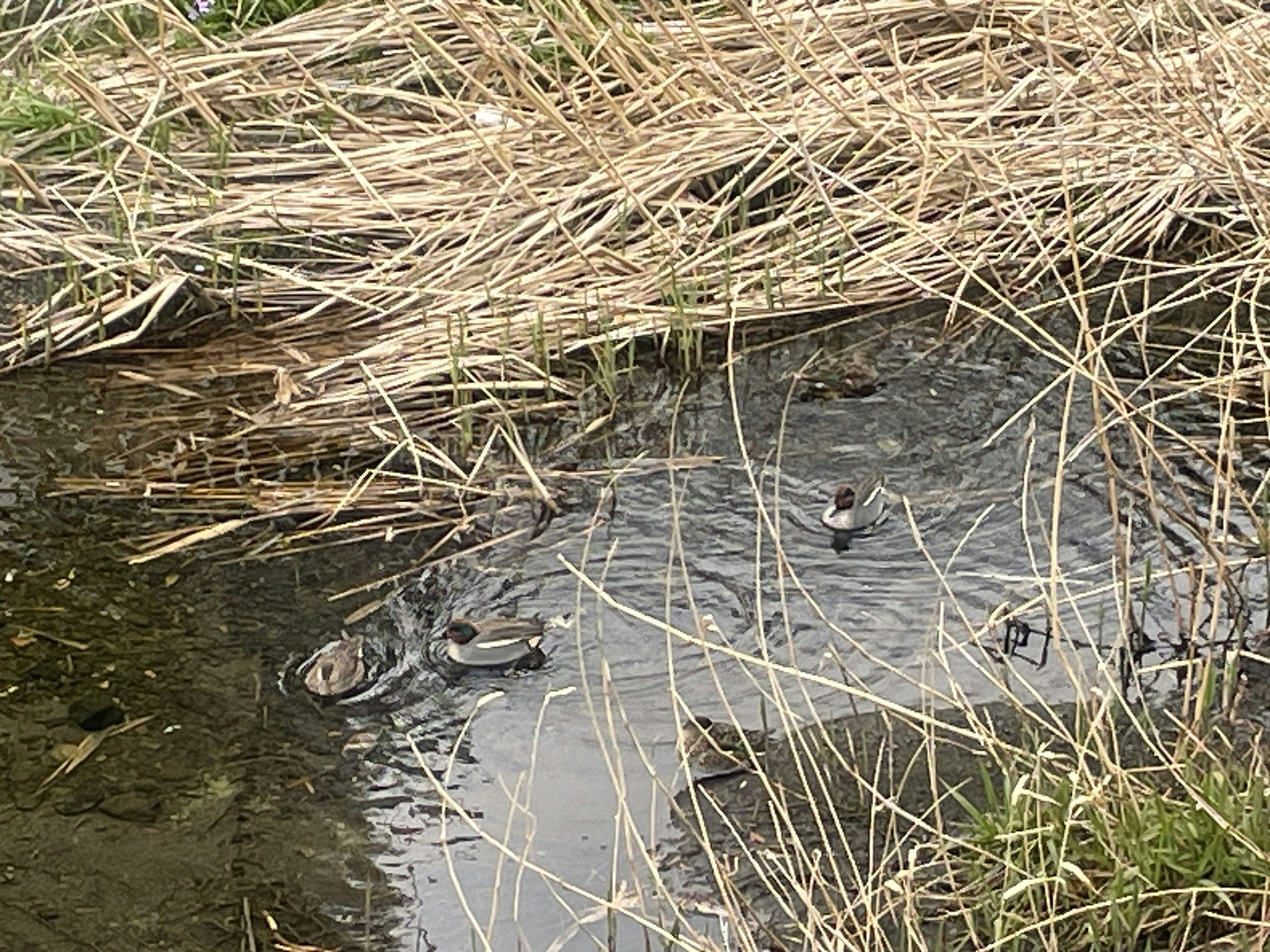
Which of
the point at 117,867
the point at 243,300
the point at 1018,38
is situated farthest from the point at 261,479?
the point at 1018,38

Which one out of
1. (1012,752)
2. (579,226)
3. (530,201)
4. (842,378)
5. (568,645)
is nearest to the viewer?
(1012,752)

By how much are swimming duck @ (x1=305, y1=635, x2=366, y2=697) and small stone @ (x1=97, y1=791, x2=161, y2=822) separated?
1.32ft

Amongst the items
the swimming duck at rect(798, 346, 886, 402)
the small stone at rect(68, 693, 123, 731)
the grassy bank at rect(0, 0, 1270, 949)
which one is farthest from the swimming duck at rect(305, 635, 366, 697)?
the swimming duck at rect(798, 346, 886, 402)

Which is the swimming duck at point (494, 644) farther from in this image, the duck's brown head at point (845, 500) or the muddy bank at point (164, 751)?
the duck's brown head at point (845, 500)

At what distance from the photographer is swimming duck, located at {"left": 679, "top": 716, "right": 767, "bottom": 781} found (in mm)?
3424

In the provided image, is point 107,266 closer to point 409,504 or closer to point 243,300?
point 243,300

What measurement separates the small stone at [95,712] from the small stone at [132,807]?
0.23 metres

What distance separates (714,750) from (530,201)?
7.75 ft

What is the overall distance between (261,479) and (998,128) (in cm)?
246

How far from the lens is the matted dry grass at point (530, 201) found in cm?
478

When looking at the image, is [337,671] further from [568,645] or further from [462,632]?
[568,645]

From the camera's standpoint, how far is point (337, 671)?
3781mm

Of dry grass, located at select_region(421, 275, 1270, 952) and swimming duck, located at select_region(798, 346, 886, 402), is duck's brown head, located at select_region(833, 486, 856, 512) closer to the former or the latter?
dry grass, located at select_region(421, 275, 1270, 952)

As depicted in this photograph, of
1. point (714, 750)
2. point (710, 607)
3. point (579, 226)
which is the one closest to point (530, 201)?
point (579, 226)
